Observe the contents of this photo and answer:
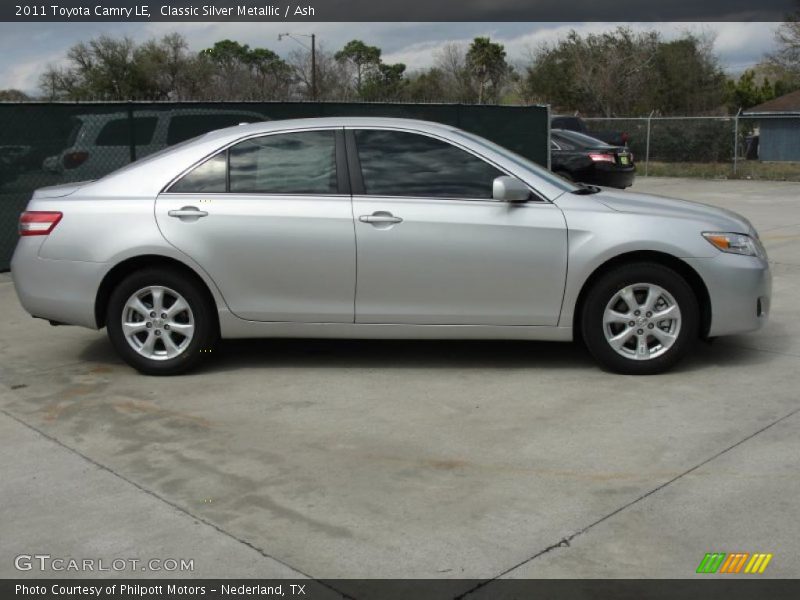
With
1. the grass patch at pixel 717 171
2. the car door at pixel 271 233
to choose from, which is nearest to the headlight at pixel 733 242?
the car door at pixel 271 233

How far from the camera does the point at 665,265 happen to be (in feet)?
21.0

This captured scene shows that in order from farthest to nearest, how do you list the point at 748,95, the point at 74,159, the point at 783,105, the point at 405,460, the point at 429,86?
the point at 429,86
the point at 748,95
the point at 783,105
the point at 74,159
the point at 405,460

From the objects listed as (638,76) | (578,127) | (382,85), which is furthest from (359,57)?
(578,127)

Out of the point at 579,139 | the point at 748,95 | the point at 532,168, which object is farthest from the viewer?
the point at 748,95

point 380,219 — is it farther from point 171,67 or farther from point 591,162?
point 171,67

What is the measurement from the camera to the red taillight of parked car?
10930mm

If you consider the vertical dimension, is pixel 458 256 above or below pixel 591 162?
below

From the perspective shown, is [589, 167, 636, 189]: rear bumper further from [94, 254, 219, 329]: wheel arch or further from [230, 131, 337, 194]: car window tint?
[94, 254, 219, 329]: wheel arch

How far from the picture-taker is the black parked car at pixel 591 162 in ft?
61.1

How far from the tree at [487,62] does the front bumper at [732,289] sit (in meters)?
56.6

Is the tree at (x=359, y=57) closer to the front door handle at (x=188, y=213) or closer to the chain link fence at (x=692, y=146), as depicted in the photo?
the chain link fence at (x=692, y=146)

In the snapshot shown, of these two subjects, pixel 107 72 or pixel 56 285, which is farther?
pixel 107 72

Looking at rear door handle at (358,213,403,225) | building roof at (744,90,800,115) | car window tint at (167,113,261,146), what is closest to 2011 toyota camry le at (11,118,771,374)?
rear door handle at (358,213,403,225)

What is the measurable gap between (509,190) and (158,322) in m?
2.43
